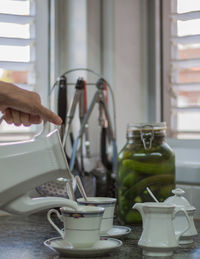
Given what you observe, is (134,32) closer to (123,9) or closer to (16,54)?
(123,9)

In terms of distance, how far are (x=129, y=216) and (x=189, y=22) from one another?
73 cm

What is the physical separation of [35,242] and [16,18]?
84 cm

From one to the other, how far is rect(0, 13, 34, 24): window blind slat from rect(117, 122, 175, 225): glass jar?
1.97 feet

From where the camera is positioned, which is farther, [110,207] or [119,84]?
[119,84]

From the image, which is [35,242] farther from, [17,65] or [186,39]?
[186,39]

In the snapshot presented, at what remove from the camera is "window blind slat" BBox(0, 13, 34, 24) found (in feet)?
5.67

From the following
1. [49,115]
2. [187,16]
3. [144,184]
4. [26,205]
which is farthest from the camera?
[187,16]

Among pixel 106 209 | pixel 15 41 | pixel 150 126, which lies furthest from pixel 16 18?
pixel 106 209

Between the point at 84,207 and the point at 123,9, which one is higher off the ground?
the point at 123,9

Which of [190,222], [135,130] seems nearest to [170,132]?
[135,130]

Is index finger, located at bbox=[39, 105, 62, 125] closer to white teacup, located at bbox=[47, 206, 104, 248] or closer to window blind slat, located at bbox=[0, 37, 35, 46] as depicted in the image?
white teacup, located at bbox=[47, 206, 104, 248]

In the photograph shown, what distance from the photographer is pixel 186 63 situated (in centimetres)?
178

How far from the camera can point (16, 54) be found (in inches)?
70.6

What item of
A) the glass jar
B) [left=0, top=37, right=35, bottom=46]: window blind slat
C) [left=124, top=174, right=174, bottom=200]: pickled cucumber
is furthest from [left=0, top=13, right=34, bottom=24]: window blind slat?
[left=124, top=174, right=174, bottom=200]: pickled cucumber
